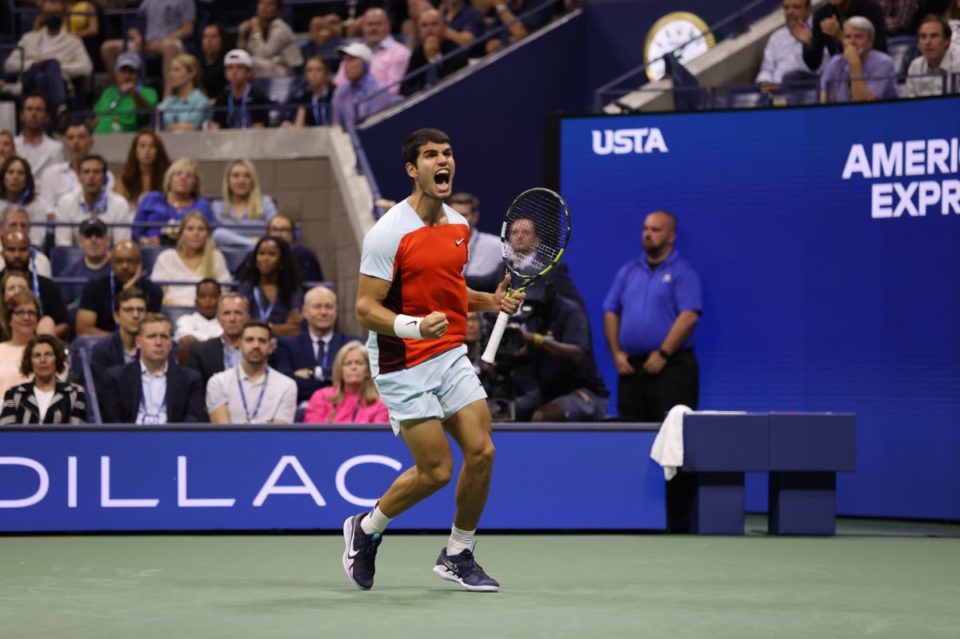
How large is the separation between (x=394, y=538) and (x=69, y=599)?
3222 mm

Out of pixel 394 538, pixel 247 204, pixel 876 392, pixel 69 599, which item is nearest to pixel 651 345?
pixel 876 392

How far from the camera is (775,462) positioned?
10133 millimetres

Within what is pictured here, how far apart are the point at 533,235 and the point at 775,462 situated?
3.16 meters

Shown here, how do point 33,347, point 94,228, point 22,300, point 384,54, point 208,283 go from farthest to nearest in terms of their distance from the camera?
point 384,54, point 94,228, point 208,283, point 22,300, point 33,347

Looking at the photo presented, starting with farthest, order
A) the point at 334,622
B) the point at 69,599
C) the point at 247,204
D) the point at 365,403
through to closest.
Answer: the point at 247,204, the point at 365,403, the point at 69,599, the point at 334,622

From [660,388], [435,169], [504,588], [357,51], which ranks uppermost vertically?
[357,51]

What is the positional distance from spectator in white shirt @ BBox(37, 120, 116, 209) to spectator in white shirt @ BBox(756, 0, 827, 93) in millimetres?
5815

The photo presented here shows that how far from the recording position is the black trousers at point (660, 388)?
1184cm

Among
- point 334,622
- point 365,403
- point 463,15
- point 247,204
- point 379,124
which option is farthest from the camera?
point 463,15

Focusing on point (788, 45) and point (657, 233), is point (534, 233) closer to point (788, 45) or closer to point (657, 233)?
point (657, 233)

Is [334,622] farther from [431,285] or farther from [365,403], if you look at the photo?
[365,403]

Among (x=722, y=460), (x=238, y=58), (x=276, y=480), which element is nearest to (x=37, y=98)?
(x=238, y=58)

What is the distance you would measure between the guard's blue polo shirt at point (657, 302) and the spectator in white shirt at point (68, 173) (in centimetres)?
517

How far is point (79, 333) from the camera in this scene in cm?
1221
